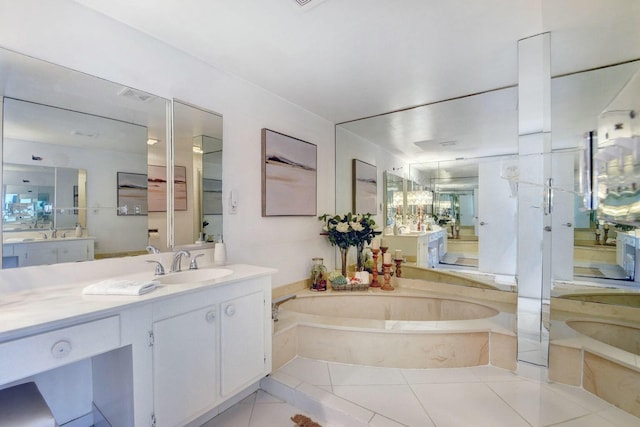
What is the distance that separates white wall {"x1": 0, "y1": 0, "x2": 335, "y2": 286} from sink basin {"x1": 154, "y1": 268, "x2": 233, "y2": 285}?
33cm

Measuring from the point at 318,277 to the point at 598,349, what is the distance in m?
2.05

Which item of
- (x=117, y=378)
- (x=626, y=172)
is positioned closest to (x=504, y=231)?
(x=626, y=172)

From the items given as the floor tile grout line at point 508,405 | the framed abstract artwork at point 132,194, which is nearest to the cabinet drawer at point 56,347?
the framed abstract artwork at point 132,194

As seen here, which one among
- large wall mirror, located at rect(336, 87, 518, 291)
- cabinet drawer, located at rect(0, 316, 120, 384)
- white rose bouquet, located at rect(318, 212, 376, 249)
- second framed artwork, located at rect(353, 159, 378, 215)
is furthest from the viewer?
second framed artwork, located at rect(353, 159, 378, 215)

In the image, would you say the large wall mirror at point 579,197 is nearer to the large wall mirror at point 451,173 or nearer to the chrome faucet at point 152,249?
the large wall mirror at point 451,173

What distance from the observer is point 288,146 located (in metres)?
2.63

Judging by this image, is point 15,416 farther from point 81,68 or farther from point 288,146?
point 288,146

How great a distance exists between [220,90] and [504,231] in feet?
8.73

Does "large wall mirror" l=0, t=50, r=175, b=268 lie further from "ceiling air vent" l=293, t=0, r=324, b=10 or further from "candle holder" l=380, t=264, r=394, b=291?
"candle holder" l=380, t=264, r=394, b=291

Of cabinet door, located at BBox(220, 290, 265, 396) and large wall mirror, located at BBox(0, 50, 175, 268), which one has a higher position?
large wall mirror, located at BBox(0, 50, 175, 268)

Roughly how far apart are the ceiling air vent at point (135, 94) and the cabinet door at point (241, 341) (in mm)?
1326

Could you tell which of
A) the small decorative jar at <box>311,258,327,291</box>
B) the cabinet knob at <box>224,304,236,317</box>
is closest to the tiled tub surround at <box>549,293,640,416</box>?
the small decorative jar at <box>311,258,327,291</box>

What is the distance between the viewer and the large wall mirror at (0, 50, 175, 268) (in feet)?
4.18

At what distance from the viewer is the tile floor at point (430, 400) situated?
4.79 ft
